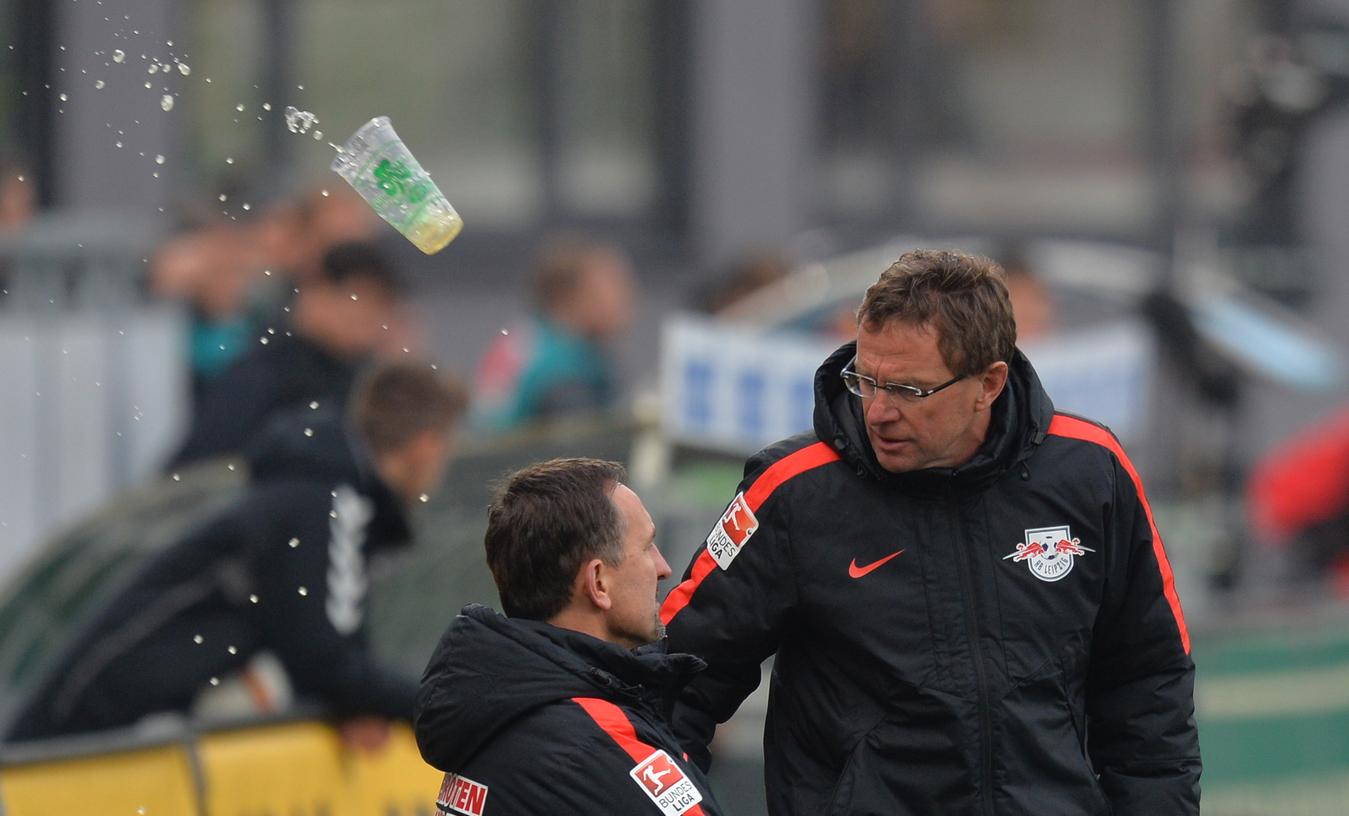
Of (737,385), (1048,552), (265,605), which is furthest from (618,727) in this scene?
(737,385)

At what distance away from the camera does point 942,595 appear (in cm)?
355

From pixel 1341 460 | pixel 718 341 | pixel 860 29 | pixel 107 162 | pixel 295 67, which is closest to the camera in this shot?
pixel 718 341

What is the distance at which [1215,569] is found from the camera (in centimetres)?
1000

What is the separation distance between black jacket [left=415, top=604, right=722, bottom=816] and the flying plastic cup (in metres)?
0.72

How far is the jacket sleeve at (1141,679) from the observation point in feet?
12.0

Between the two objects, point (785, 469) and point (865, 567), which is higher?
point (785, 469)

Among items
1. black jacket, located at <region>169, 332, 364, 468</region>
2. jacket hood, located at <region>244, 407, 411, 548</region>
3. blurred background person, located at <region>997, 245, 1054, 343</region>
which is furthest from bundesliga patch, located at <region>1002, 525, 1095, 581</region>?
blurred background person, located at <region>997, 245, 1054, 343</region>

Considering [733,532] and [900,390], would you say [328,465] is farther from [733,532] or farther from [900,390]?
[900,390]

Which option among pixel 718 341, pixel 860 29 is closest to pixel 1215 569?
pixel 718 341

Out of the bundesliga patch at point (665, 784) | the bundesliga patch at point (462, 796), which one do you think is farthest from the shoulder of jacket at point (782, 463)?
the bundesliga patch at point (462, 796)

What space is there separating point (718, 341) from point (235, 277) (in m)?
2.01

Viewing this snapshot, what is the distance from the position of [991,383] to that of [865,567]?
365mm

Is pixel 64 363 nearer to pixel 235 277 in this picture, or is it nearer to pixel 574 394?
pixel 235 277

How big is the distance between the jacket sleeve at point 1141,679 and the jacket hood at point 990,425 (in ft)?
0.64
